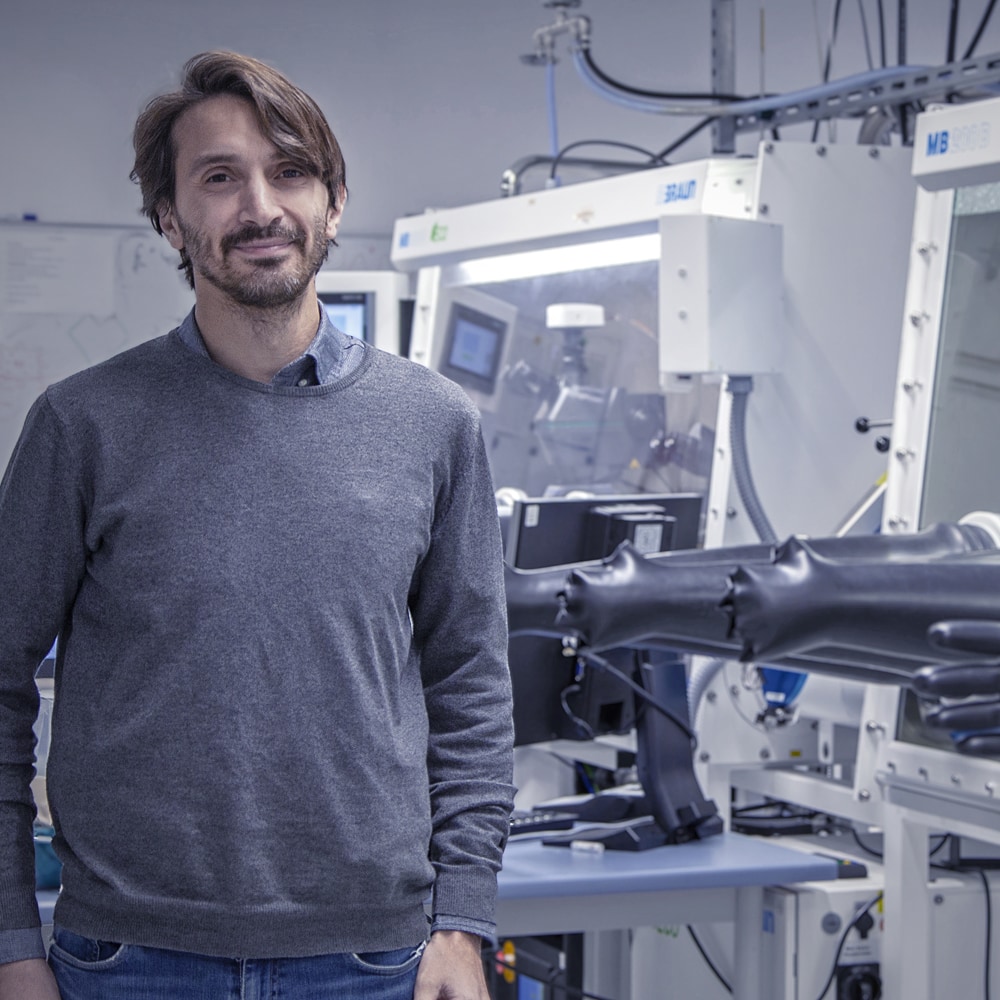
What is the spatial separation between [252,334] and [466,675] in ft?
1.09

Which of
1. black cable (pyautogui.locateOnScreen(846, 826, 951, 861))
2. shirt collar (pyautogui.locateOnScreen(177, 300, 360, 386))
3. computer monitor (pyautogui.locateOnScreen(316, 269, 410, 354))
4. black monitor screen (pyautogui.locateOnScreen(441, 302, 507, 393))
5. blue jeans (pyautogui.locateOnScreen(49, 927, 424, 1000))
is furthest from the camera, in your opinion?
computer monitor (pyautogui.locateOnScreen(316, 269, 410, 354))

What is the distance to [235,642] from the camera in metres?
1.14

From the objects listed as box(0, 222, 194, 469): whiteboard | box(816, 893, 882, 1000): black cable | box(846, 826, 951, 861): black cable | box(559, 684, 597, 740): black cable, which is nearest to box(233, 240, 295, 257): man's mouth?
box(559, 684, 597, 740): black cable

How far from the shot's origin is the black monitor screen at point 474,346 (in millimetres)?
3721

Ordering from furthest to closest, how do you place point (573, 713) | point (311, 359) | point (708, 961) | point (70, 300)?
point (70, 300), point (708, 961), point (573, 713), point (311, 359)

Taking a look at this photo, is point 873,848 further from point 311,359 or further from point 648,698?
point 311,359

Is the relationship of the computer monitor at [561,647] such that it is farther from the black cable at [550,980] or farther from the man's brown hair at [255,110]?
the man's brown hair at [255,110]

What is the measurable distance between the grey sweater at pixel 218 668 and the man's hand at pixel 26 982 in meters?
0.01

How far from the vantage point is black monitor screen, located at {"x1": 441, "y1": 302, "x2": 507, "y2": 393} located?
372 cm

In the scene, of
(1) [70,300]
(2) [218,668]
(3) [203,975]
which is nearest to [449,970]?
(3) [203,975]

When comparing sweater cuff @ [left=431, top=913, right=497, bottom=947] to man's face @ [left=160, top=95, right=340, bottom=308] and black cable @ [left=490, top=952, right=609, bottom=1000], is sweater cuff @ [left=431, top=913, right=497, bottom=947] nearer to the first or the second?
man's face @ [left=160, top=95, right=340, bottom=308]

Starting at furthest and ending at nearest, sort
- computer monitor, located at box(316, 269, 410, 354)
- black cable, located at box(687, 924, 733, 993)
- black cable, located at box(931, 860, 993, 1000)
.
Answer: computer monitor, located at box(316, 269, 410, 354)
black cable, located at box(687, 924, 733, 993)
black cable, located at box(931, 860, 993, 1000)

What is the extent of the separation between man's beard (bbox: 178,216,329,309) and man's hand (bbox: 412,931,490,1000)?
A: 522 mm

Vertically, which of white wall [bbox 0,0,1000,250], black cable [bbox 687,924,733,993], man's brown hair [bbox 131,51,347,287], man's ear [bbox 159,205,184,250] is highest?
white wall [bbox 0,0,1000,250]
